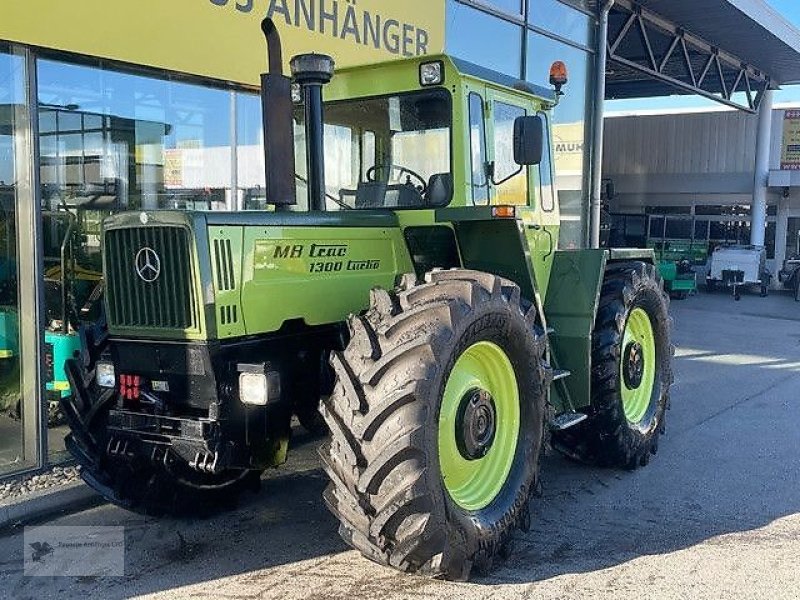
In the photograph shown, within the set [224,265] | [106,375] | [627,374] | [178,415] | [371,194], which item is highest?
[371,194]

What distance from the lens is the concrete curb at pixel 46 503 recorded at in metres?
5.05

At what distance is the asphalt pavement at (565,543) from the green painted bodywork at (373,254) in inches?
34.1

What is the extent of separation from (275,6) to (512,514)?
5001 mm

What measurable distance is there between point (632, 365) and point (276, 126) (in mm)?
3371

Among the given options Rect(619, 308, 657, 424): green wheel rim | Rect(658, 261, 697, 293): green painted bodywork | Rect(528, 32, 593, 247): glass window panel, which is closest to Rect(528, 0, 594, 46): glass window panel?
Rect(528, 32, 593, 247): glass window panel

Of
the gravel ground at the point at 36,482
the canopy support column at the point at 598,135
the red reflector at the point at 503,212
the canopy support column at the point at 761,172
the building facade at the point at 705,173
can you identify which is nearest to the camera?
the red reflector at the point at 503,212

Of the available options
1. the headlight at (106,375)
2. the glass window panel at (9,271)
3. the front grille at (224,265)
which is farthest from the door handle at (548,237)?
the glass window panel at (9,271)

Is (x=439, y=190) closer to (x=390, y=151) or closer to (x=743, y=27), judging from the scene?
(x=390, y=151)

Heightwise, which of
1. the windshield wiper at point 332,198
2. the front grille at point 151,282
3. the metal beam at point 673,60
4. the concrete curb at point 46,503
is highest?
the metal beam at point 673,60

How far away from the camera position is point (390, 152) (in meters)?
5.00

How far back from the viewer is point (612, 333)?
225 inches

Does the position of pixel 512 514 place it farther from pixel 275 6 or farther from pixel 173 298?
pixel 275 6

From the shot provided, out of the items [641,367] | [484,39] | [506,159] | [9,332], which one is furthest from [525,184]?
[484,39]

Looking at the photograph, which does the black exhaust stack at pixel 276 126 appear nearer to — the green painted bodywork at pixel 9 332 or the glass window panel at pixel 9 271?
the glass window panel at pixel 9 271
